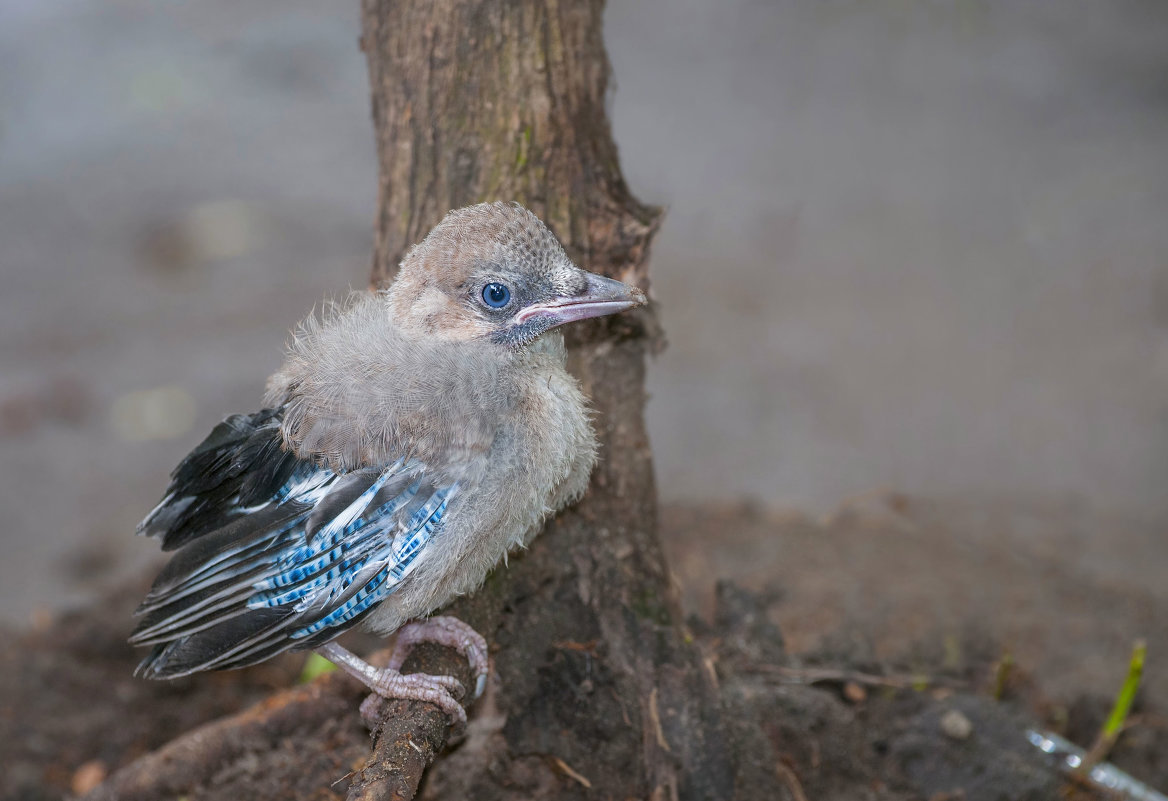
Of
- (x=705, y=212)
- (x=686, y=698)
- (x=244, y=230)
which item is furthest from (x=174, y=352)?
(x=686, y=698)

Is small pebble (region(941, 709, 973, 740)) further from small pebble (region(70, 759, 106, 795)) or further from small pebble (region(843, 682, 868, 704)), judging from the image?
small pebble (region(70, 759, 106, 795))

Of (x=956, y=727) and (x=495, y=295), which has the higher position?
(x=495, y=295)

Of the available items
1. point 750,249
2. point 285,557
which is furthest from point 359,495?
point 750,249

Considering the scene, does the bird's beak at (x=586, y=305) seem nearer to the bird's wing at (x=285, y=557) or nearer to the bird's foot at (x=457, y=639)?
the bird's wing at (x=285, y=557)

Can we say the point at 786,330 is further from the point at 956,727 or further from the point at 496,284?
the point at 496,284

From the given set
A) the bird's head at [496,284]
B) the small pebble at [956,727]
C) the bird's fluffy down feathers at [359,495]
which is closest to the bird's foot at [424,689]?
the bird's fluffy down feathers at [359,495]

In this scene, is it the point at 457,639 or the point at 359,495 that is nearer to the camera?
the point at 359,495

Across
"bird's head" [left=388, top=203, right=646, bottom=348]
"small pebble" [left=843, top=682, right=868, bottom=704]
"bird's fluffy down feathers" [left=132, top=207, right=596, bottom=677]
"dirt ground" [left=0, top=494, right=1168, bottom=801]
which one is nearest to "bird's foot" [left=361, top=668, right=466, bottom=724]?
"bird's fluffy down feathers" [left=132, top=207, right=596, bottom=677]

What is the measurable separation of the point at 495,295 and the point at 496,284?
28 millimetres

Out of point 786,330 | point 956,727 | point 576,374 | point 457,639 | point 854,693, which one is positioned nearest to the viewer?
point 457,639

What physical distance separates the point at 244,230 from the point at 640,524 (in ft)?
15.5

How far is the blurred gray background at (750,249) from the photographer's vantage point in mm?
5035

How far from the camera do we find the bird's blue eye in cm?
220

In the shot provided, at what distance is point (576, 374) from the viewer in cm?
263
